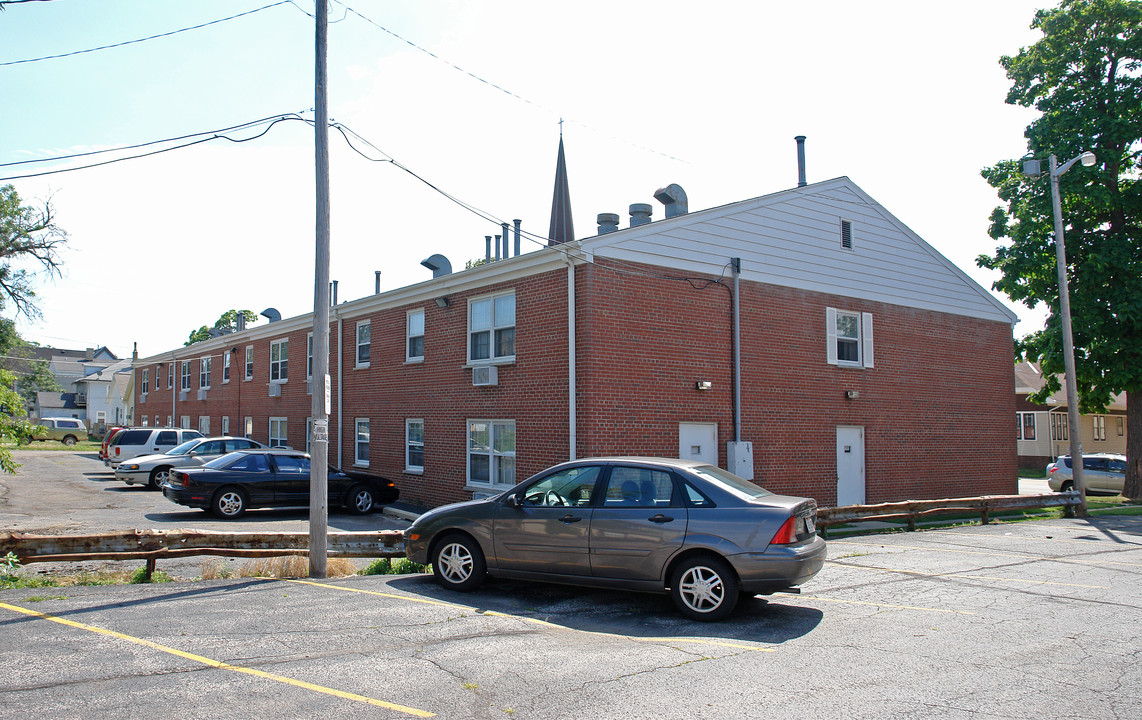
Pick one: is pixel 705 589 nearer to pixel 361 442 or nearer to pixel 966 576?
pixel 966 576

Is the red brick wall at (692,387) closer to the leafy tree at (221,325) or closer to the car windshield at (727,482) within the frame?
the car windshield at (727,482)

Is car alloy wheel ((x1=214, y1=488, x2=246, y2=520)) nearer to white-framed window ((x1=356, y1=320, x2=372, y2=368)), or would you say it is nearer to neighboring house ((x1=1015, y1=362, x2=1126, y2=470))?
white-framed window ((x1=356, y1=320, x2=372, y2=368))

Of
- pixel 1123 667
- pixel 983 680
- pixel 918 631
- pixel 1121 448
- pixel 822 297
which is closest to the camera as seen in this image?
pixel 983 680

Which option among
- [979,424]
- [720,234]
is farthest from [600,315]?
[979,424]

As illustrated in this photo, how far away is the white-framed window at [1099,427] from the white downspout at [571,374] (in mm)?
38678

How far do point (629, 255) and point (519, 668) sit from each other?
9.91 m

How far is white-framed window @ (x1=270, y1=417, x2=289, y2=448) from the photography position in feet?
88.5

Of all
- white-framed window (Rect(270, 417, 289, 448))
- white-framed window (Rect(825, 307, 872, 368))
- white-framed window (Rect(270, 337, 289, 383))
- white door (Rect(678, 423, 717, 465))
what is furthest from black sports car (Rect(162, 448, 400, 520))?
white-framed window (Rect(825, 307, 872, 368))

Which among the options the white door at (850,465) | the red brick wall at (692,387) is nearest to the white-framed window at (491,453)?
the red brick wall at (692,387)

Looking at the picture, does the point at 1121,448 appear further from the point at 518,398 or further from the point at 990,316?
the point at 518,398

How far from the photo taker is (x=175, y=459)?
2253 centimetres

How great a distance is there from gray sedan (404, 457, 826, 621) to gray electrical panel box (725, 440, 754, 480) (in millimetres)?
7098

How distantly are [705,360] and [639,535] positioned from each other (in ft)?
27.1

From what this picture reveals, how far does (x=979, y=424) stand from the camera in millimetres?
21078
